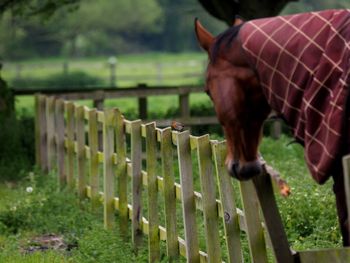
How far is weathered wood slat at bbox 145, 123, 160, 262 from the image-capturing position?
8734mm

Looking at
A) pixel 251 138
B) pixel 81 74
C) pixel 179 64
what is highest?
pixel 251 138

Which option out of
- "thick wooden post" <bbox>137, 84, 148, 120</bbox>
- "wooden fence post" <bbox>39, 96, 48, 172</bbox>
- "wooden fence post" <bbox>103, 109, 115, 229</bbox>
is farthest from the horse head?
"thick wooden post" <bbox>137, 84, 148, 120</bbox>

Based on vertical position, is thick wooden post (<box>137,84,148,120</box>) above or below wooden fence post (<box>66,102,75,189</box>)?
below

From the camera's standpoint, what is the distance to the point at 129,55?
91.8m

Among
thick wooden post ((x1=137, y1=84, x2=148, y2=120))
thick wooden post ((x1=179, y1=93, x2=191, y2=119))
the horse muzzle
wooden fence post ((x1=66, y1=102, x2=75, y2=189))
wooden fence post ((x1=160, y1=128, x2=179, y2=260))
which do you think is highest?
the horse muzzle

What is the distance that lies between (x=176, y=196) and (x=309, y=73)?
4247 millimetres

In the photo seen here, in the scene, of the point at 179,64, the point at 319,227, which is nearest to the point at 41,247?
the point at 319,227

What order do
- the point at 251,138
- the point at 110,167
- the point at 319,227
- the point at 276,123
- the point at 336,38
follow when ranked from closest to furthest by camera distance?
the point at 336,38, the point at 251,138, the point at 319,227, the point at 110,167, the point at 276,123

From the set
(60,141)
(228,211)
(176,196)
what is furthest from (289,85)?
(60,141)

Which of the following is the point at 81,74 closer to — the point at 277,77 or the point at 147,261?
the point at 147,261

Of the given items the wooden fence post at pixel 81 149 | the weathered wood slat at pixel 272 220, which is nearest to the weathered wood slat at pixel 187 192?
the weathered wood slat at pixel 272 220

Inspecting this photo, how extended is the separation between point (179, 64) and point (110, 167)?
57.1 meters

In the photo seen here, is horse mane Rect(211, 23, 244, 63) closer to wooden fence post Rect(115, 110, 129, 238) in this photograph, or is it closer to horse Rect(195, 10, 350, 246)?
horse Rect(195, 10, 350, 246)

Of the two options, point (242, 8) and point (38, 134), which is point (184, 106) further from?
point (38, 134)
